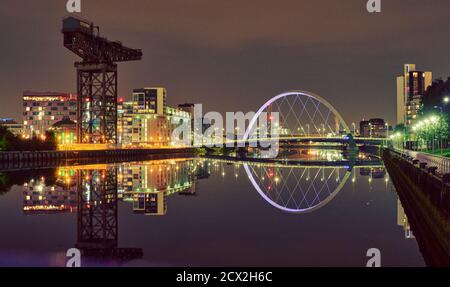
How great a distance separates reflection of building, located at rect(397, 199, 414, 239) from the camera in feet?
59.8

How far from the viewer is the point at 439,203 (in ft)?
56.4

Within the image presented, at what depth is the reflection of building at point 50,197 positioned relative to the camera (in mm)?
24583

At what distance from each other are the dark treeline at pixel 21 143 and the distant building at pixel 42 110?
3583 inches

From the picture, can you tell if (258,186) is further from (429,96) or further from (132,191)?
(429,96)

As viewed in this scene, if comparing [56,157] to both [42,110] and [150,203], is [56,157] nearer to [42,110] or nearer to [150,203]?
[150,203]

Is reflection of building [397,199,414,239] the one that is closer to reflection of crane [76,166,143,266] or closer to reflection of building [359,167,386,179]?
reflection of crane [76,166,143,266]

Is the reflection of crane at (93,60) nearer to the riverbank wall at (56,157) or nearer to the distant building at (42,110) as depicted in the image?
the riverbank wall at (56,157)

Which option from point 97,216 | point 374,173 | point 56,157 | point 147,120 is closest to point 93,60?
point 56,157

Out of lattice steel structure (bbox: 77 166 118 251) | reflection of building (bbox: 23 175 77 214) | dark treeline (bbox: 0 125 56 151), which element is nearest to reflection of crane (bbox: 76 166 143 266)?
lattice steel structure (bbox: 77 166 118 251)

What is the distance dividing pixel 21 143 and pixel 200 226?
2380 inches

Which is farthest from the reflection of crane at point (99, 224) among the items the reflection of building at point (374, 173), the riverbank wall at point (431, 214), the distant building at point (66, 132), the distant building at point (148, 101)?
the distant building at point (148, 101)

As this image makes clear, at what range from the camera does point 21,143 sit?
240 feet
